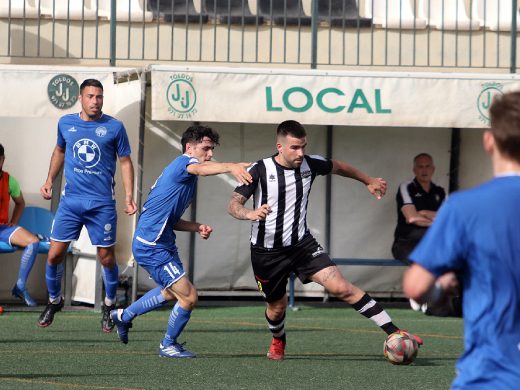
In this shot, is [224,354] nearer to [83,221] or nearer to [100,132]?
[83,221]

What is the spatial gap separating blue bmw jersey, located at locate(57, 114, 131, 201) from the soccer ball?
3.72m

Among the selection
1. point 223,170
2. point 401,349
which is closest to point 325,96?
point 223,170

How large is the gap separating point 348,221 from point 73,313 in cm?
350

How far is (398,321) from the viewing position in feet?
40.8

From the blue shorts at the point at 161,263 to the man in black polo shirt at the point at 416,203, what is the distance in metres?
4.94

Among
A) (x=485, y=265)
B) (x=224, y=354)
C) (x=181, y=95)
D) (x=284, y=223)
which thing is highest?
Result: (x=181, y=95)

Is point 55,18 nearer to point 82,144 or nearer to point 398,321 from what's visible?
point 82,144

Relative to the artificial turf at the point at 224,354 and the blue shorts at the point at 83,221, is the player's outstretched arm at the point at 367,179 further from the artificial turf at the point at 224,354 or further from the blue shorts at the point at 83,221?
the blue shorts at the point at 83,221

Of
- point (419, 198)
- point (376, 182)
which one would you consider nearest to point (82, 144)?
point (376, 182)

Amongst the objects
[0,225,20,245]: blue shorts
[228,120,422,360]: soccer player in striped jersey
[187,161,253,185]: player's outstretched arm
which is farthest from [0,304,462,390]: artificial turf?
[187,161,253,185]: player's outstretched arm

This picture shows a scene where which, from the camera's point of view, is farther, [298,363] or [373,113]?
[373,113]

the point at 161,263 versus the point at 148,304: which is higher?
the point at 161,263

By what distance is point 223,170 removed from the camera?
7891 mm

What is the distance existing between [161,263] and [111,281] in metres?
1.90
